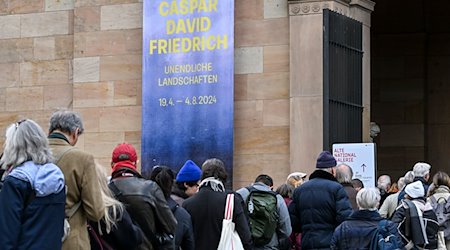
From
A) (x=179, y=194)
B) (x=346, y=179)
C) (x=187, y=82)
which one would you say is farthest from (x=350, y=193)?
(x=187, y=82)

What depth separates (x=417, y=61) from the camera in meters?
22.0

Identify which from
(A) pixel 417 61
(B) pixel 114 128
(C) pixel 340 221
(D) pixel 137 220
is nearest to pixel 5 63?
(B) pixel 114 128

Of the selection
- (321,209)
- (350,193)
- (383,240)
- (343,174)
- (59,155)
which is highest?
(59,155)

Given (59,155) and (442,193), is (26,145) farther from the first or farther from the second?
(442,193)

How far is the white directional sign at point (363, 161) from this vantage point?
15352mm

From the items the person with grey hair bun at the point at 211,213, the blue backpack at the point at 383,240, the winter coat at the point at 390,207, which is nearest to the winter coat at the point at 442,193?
the winter coat at the point at 390,207

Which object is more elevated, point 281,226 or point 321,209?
point 321,209

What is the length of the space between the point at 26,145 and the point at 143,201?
1692 mm

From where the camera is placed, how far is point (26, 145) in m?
7.07

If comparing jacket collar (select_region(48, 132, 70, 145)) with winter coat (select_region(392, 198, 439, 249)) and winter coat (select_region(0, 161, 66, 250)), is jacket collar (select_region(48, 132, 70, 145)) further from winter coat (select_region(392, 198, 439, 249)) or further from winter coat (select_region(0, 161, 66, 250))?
winter coat (select_region(392, 198, 439, 249))

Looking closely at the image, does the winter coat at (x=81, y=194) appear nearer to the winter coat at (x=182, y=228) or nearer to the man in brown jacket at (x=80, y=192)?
the man in brown jacket at (x=80, y=192)

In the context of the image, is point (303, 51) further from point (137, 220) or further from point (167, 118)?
point (137, 220)

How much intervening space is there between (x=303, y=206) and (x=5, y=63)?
9013 mm

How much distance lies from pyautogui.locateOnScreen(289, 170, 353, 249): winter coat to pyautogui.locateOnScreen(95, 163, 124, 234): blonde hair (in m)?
4.02
